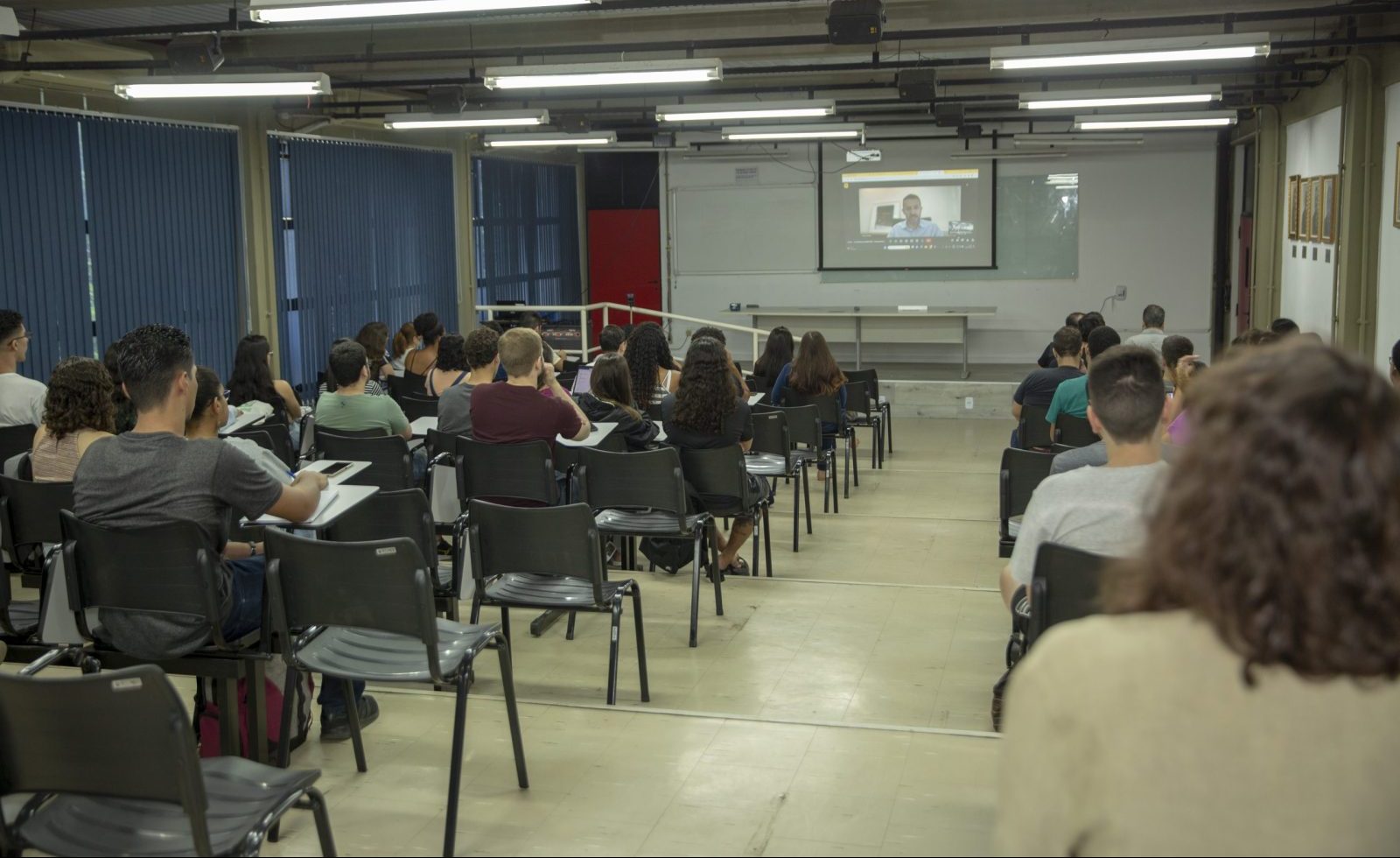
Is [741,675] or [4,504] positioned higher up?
[4,504]

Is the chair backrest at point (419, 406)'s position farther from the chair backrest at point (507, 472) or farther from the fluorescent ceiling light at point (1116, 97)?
the fluorescent ceiling light at point (1116, 97)

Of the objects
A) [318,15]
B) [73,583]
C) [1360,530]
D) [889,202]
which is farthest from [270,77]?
[889,202]

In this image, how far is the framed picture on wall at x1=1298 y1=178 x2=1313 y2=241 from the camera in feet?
34.4

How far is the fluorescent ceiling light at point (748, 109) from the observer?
9.27 meters

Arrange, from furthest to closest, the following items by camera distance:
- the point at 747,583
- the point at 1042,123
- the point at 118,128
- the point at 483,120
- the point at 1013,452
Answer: the point at 1042,123, the point at 483,120, the point at 118,128, the point at 747,583, the point at 1013,452

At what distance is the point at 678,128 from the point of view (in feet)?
47.7

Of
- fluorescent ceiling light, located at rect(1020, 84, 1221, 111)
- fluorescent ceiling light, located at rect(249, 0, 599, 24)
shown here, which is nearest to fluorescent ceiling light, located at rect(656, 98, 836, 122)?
fluorescent ceiling light, located at rect(1020, 84, 1221, 111)

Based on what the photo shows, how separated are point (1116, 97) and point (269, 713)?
293 inches

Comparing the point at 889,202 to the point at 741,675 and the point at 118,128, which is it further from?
the point at 741,675

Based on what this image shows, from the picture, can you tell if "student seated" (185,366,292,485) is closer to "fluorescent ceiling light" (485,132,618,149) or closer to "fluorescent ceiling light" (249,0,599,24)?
"fluorescent ceiling light" (249,0,599,24)

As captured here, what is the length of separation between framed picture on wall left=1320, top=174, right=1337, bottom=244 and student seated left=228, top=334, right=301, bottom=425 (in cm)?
752

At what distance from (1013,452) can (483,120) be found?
245 inches

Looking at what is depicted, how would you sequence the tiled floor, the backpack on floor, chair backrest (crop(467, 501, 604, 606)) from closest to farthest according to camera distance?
the tiled floor
the backpack on floor
chair backrest (crop(467, 501, 604, 606))

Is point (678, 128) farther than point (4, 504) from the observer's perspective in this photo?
Yes
